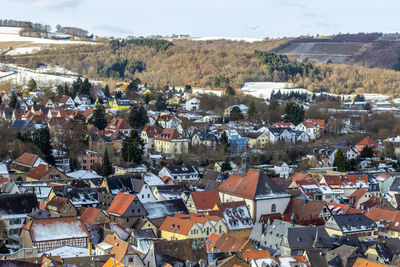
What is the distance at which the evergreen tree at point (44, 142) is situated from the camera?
5484 cm

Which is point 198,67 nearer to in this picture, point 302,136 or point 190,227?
point 302,136

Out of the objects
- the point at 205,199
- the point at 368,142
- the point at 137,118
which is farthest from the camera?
the point at 368,142

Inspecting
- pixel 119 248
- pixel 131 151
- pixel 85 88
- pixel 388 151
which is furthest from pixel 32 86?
pixel 119 248

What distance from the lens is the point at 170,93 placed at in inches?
3516

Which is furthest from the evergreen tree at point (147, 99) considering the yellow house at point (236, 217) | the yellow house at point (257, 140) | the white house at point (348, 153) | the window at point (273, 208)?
the yellow house at point (236, 217)

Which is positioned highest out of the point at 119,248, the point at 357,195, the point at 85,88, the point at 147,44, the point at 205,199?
the point at 147,44

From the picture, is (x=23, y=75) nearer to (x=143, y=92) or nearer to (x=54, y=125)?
(x=143, y=92)

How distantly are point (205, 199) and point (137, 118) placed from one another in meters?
26.1

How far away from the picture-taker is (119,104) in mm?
76875

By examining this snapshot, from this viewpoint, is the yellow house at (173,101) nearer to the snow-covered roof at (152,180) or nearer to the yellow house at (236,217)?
the snow-covered roof at (152,180)

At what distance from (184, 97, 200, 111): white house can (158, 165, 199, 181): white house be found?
27544 mm

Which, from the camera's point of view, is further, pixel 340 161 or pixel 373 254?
pixel 340 161

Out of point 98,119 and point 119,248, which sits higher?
point 119,248

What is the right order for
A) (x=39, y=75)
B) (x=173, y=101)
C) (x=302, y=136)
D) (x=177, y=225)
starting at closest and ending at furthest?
(x=177, y=225), (x=302, y=136), (x=173, y=101), (x=39, y=75)
